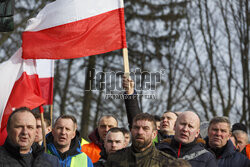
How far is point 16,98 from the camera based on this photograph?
757cm

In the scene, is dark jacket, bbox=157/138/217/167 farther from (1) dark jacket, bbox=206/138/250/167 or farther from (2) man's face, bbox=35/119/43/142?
(2) man's face, bbox=35/119/43/142

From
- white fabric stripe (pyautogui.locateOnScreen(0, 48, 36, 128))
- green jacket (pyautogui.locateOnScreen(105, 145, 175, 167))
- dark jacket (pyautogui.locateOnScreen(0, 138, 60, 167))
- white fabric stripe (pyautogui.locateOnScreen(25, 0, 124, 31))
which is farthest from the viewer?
white fabric stripe (pyautogui.locateOnScreen(25, 0, 124, 31))

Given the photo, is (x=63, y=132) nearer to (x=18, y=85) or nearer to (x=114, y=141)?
(x=114, y=141)

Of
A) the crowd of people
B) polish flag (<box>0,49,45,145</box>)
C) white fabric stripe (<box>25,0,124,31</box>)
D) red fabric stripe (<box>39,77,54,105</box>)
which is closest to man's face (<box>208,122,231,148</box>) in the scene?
the crowd of people

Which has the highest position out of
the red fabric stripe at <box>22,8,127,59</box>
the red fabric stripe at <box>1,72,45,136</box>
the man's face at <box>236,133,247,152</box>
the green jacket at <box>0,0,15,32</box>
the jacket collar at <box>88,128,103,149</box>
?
the green jacket at <box>0,0,15,32</box>

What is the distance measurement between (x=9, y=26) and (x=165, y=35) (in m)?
11.3

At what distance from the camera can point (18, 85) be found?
7668 millimetres

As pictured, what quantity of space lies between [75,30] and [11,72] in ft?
3.88

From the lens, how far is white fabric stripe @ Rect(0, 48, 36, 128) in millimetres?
7586

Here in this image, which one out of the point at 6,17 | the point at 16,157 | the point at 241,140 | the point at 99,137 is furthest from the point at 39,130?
the point at 241,140

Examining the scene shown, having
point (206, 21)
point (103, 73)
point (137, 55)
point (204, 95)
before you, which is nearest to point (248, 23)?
point (206, 21)

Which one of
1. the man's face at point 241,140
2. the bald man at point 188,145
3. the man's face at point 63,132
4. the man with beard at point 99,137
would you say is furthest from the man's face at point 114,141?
the man's face at point 241,140

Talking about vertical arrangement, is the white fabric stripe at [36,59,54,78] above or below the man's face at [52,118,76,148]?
above

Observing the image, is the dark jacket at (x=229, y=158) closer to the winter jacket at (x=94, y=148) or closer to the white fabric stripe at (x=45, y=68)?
the winter jacket at (x=94, y=148)
